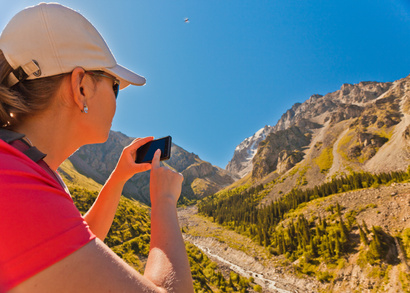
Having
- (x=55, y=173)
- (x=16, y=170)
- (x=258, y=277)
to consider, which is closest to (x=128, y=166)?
(x=55, y=173)

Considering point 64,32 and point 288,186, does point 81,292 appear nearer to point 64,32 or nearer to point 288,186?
point 64,32

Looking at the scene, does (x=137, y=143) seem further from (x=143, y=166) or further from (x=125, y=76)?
(x=125, y=76)

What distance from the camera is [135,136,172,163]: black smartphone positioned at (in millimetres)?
2566

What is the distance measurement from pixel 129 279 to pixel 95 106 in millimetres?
1521

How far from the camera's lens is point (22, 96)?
60.7 inches

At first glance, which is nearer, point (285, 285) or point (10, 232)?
point (10, 232)

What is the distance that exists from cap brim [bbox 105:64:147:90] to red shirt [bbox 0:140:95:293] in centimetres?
130

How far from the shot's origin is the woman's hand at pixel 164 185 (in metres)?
1.68

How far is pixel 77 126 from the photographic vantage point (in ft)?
5.88

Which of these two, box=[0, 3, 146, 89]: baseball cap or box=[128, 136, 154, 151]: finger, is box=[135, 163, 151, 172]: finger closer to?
box=[128, 136, 154, 151]: finger

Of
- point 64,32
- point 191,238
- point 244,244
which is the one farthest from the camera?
point 191,238

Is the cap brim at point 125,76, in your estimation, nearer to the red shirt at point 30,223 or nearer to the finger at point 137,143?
the finger at point 137,143

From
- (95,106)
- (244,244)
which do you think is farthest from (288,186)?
(95,106)

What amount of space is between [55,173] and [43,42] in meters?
1.07
